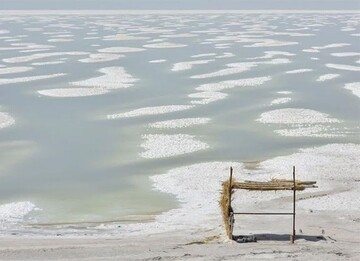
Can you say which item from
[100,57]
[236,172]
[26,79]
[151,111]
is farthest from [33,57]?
[236,172]

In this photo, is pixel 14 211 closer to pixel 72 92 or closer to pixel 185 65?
pixel 72 92

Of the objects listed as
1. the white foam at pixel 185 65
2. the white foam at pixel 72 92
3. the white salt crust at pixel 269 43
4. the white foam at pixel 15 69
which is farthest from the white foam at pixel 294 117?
the white salt crust at pixel 269 43

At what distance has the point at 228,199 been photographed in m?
17.5

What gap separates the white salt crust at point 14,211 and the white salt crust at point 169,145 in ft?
21.7

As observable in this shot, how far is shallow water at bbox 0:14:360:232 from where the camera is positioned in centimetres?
2289

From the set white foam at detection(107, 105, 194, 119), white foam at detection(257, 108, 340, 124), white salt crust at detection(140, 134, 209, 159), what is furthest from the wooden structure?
white foam at detection(107, 105, 194, 119)

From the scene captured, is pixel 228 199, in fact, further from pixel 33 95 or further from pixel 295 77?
pixel 295 77

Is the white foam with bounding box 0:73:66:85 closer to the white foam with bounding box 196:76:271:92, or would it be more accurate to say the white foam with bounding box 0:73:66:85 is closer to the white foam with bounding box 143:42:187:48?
the white foam with bounding box 196:76:271:92

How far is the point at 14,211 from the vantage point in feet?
69.4

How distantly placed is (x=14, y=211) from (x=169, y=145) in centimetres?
913

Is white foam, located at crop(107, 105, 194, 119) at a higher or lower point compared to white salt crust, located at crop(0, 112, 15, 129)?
lower

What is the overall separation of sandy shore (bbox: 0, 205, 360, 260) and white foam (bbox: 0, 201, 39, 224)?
2.14 meters

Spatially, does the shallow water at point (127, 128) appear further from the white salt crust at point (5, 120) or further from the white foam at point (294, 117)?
the white foam at point (294, 117)

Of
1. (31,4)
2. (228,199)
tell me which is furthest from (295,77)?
(31,4)
